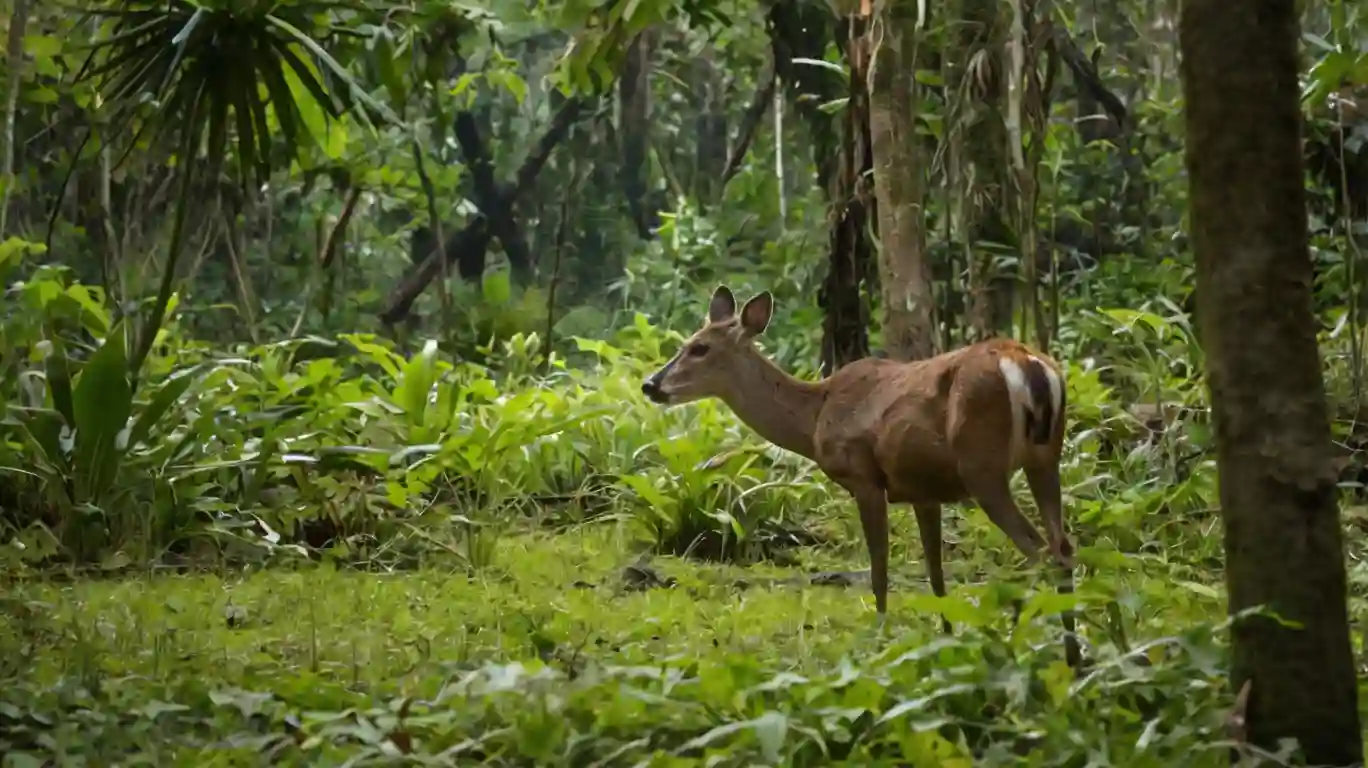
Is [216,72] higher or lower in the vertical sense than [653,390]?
higher

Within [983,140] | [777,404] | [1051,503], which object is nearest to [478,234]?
[983,140]

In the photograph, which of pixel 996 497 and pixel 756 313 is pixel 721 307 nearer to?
pixel 756 313

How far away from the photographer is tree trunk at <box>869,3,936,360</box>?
5.60m

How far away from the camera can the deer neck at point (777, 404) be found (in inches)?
179

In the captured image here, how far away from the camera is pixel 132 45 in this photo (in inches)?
199

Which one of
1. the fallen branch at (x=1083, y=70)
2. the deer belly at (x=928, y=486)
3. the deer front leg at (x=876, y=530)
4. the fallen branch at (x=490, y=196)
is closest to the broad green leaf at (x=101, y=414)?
the deer front leg at (x=876, y=530)

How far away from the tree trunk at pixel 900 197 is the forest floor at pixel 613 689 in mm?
1985

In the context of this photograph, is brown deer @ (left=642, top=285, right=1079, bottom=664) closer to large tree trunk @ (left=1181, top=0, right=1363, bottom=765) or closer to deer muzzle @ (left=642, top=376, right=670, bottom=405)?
deer muzzle @ (left=642, top=376, right=670, bottom=405)

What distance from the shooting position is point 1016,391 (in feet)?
12.3

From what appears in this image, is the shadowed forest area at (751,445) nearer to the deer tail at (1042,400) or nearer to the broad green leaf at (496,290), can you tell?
the deer tail at (1042,400)

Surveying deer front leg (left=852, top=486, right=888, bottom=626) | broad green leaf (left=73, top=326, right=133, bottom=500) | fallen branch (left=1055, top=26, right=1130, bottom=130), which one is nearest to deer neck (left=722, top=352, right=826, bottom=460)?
deer front leg (left=852, top=486, right=888, bottom=626)

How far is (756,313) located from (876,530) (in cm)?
105

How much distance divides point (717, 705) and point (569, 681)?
309 mm

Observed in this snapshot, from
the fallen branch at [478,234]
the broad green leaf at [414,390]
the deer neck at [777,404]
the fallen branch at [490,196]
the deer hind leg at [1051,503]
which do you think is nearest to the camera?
the deer hind leg at [1051,503]
